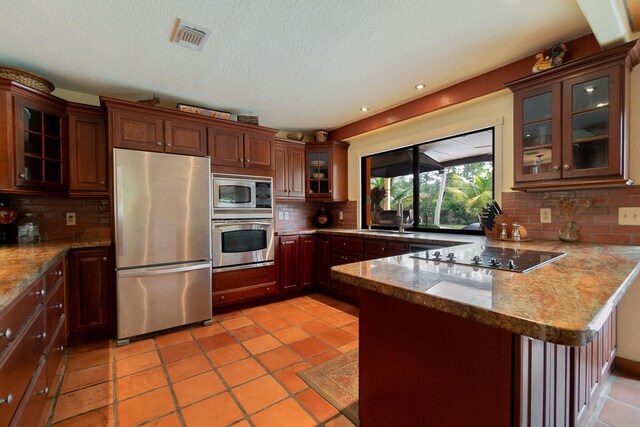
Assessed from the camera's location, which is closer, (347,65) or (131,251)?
(347,65)

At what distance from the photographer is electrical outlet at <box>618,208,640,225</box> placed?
75.3 inches

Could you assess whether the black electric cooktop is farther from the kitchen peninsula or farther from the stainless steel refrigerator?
the stainless steel refrigerator

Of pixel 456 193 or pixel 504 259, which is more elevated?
pixel 456 193

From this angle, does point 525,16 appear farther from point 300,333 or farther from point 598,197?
point 300,333

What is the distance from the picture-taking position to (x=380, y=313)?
1.17 meters

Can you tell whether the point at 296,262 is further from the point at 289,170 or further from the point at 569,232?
the point at 569,232

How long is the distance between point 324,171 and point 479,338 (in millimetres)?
3537

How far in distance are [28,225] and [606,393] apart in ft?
15.1

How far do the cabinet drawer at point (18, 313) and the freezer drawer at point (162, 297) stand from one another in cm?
107

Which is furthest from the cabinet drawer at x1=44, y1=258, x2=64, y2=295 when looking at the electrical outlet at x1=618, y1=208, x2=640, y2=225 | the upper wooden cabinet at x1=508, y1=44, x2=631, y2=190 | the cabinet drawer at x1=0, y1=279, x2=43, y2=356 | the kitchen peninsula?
the electrical outlet at x1=618, y1=208, x2=640, y2=225

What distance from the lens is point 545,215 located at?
2.33 meters

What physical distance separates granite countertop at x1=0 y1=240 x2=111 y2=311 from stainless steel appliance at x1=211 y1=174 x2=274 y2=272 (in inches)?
40.7

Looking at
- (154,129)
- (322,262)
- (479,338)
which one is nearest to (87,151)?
(154,129)

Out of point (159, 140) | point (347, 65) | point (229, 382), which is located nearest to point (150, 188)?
point (159, 140)
